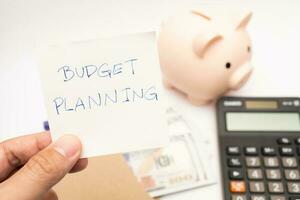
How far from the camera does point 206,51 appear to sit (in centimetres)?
46

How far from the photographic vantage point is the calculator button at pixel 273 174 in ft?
1.42

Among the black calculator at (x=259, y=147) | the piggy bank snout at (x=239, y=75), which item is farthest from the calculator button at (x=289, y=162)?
the piggy bank snout at (x=239, y=75)

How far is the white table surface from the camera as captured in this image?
526 mm

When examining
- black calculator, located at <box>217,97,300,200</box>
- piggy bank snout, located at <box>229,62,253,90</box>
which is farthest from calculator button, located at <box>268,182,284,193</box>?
piggy bank snout, located at <box>229,62,253,90</box>

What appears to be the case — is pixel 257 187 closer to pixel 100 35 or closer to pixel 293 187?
pixel 293 187

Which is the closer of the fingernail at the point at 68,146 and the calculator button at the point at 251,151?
the fingernail at the point at 68,146

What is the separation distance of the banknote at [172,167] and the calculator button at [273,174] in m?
0.06

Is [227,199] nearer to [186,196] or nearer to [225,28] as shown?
[186,196]

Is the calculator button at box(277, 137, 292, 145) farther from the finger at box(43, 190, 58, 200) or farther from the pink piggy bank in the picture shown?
the finger at box(43, 190, 58, 200)

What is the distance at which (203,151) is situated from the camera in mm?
484

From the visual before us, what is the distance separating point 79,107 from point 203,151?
0.76ft

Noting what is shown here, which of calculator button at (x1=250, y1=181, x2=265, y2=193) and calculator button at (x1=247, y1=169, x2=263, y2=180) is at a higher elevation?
calculator button at (x1=247, y1=169, x2=263, y2=180)

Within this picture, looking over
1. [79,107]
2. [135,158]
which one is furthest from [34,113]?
[79,107]

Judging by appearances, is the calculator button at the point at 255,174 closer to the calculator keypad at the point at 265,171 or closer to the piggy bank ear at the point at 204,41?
the calculator keypad at the point at 265,171
